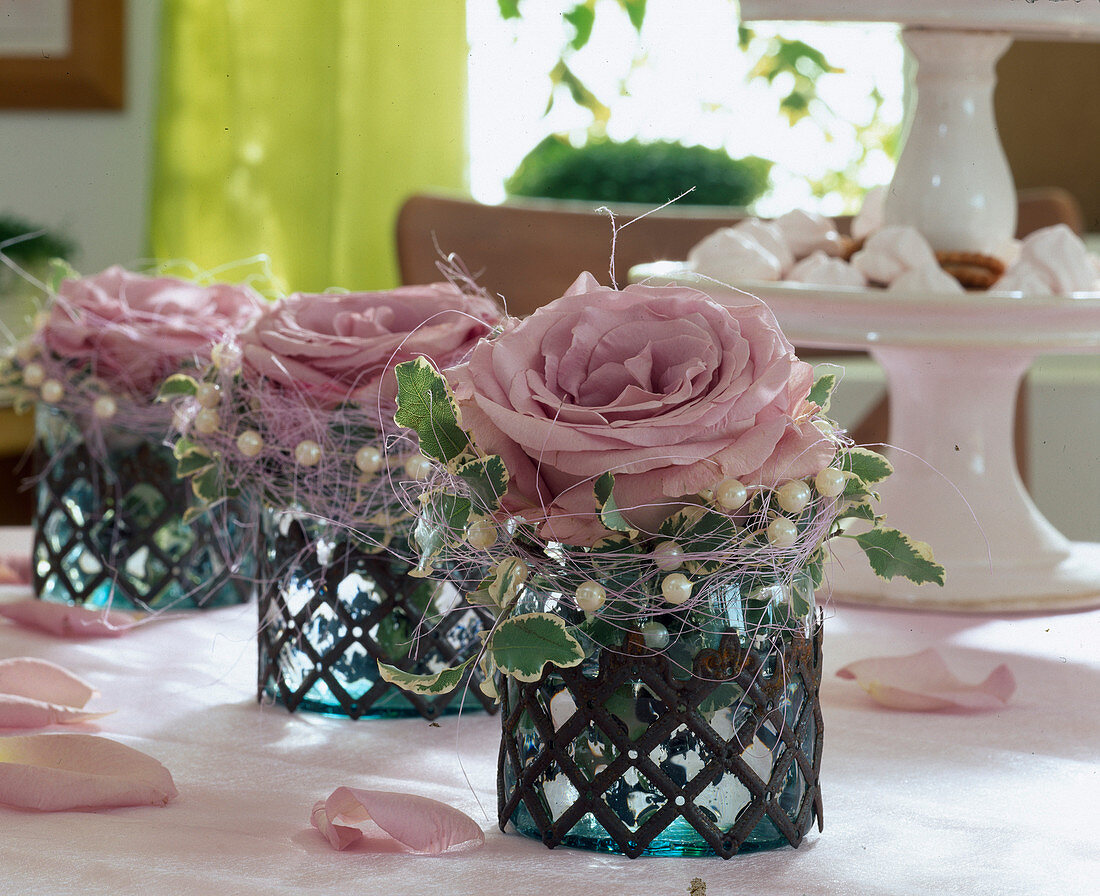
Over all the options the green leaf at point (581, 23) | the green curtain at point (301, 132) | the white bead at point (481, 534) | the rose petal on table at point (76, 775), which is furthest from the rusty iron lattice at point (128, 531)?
the green leaf at point (581, 23)

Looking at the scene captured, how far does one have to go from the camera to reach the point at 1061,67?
96.3 inches

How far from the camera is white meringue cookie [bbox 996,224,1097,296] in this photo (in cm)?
79

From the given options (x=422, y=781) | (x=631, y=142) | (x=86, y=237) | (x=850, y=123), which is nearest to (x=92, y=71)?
(x=86, y=237)

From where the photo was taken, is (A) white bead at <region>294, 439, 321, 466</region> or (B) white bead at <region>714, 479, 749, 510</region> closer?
(B) white bead at <region>714, 479, 749, 510</region>

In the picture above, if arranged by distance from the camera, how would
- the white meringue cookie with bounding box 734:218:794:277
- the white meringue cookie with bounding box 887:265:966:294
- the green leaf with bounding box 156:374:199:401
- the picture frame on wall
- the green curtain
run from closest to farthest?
the green leaf with bounding box 156:374:199:401 < the white meringue cookie with bounding box 887:265:966:294 < the white meringue cookie with bounding box 734:218:794:277 < the green curtain < the picture frame on wall

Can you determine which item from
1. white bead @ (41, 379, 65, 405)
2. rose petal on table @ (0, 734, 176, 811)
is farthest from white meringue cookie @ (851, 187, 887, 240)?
rose petal on table @ (0, 734, 176, 811)

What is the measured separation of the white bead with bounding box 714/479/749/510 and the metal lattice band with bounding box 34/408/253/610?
1.29 feet

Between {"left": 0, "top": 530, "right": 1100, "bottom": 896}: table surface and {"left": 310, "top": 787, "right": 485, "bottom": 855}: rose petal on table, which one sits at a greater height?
{"left": 310, "top": 787, "right": 485, "bottom": 855}: rose petal on table

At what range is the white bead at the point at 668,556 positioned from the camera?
16.0 inches

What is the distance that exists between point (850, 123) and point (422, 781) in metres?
2.62

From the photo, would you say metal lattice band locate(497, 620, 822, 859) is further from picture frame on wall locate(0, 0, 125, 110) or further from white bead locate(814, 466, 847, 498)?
picture frame on wall locate(0, 0, 125, 110)

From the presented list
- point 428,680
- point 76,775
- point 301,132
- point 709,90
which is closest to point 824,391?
point 428,680

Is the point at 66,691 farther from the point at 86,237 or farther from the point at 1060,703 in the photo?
the point at 86,237

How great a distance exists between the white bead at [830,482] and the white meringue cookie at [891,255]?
407 millimetres
